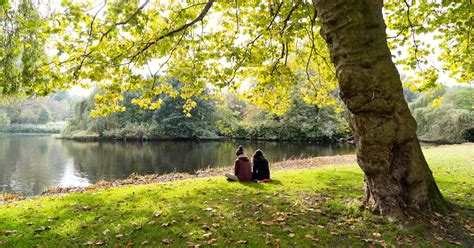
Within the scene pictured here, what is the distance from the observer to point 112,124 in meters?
45.0

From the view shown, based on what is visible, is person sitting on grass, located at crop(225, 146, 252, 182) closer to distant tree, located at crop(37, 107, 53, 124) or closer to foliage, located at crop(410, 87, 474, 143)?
foliage, located at crop(410, 87, 474, 143)

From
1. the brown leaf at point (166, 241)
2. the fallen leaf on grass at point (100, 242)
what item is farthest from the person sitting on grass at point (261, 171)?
the fallen leaf on grass at point (100, 242)

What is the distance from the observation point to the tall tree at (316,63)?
5.26 meters

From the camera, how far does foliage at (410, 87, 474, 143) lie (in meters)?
36.3

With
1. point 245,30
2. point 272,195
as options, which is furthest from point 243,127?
point 272,195

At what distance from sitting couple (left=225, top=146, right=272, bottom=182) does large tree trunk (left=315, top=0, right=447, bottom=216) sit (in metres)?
4.45

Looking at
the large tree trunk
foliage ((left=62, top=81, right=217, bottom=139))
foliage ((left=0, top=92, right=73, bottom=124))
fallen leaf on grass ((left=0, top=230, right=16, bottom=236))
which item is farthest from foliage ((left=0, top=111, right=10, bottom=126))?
the large tree trunk

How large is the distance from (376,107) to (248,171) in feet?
16.8

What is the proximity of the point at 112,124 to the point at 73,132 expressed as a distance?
5912 millimetres

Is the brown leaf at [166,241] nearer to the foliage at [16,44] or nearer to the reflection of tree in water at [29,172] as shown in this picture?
the foliage at [16,44]

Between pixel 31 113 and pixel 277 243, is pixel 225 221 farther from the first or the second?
pixel 31 113

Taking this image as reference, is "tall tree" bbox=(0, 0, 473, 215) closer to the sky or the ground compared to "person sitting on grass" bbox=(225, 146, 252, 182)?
closer to the sky

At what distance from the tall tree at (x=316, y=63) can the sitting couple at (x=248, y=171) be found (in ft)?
7.65

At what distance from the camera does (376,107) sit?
5203mm
